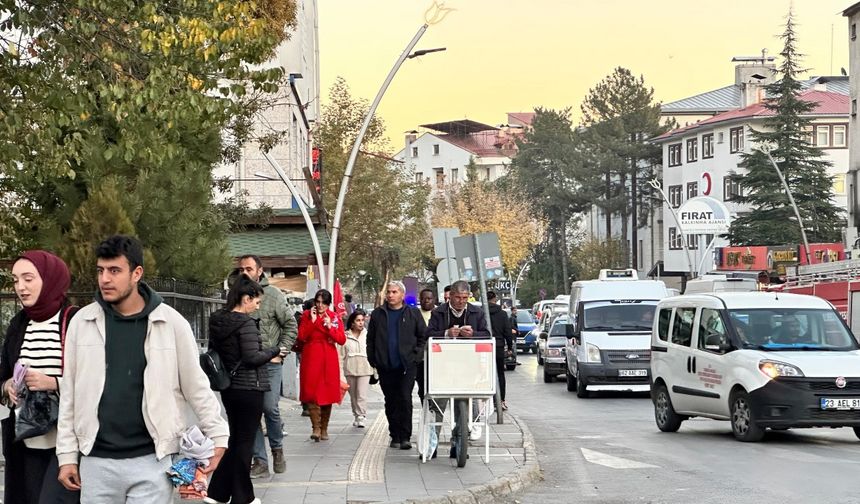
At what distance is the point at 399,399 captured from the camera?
16172 millimetres

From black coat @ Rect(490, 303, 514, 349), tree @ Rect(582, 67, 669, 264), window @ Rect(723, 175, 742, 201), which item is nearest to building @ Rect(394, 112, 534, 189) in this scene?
tree @ Rect(582, 67, 669, 264)

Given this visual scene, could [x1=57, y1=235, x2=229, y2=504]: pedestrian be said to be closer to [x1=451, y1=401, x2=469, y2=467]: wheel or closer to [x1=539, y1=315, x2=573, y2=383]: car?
[x1=451, y1=401, x2=469, y2=467]: wheel

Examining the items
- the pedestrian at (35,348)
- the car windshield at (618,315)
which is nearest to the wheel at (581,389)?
the car windshield at (618,315)

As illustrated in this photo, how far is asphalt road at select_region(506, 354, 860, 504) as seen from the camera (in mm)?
12836

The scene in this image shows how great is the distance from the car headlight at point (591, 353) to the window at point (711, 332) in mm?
10186

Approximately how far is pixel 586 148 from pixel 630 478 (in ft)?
331

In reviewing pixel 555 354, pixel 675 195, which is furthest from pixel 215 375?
pixel 675 195

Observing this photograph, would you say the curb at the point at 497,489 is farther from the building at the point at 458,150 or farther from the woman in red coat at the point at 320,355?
the building at the point at 458,150

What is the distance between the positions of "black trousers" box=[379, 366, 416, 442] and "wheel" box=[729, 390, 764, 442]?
165 inches

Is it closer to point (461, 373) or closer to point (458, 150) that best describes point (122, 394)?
point (461, 373)

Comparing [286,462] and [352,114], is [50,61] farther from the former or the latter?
[352,114]

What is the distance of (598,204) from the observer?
11400 cm

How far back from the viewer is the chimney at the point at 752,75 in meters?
105

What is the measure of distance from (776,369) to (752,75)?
3734 inches
